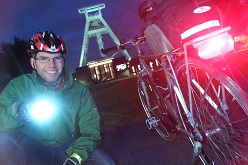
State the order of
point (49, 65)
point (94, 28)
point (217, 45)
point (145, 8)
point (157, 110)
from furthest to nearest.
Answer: point (94, 28), point (157, 110), point (145, 8), point (49, 65), point (217, 45)

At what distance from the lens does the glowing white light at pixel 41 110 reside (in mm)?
2225

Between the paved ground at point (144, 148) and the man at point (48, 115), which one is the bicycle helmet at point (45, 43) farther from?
the paved ground at point (144, 148)

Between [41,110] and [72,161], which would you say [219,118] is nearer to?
[72,161]

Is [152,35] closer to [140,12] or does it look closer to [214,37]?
[140,12]

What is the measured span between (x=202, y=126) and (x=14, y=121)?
201 centimetres

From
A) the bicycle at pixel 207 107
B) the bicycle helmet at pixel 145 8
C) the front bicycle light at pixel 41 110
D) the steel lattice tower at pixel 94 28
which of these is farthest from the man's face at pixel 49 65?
the steel lattice tower at pixel 94 28

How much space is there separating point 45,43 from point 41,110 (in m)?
1.00

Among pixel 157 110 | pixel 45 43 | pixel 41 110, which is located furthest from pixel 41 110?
pixel 157 110

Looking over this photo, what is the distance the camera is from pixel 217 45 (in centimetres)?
201

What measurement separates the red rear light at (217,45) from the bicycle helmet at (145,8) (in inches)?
Result: 45.9

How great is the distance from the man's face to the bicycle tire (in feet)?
5.17

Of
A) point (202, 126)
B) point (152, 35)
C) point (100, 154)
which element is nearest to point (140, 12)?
point (152, 35)

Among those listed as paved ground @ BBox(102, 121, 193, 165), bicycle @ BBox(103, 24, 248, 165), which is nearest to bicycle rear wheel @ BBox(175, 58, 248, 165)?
bicycle @ BBox(103, 24, 248, 165)

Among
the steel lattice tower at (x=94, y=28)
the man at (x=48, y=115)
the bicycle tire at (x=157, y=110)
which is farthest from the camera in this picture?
the steel lattice tower at (x=94, y=28)
